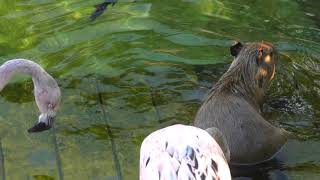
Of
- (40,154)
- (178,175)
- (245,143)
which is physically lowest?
(40,154)

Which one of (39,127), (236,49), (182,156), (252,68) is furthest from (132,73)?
(182,156)

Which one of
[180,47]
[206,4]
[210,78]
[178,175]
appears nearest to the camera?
[178,175]

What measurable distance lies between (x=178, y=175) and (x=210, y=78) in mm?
2794

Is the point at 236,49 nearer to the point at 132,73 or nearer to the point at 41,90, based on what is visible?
the point at 132,73

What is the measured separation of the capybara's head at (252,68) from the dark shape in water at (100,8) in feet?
7.18

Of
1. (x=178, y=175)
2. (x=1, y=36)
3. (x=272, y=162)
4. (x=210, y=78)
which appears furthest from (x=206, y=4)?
(x=178, y=175)

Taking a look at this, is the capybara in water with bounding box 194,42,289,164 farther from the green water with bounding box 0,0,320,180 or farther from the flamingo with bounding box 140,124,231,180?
the flamingo with bounding box 140,124,231,180

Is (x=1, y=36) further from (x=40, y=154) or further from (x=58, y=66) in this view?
(x=40, y=154)

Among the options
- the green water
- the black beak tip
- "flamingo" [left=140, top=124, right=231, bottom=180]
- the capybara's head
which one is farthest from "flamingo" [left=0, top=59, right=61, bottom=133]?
the capybara's head

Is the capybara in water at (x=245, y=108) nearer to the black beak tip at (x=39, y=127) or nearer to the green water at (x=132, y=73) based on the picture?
the green water at (x=132, y=73)

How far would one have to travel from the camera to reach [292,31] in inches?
340

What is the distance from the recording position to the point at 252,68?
23.9ft

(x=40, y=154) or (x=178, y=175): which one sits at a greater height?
(x=178, y=175)

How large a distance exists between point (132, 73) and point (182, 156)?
2.76m
